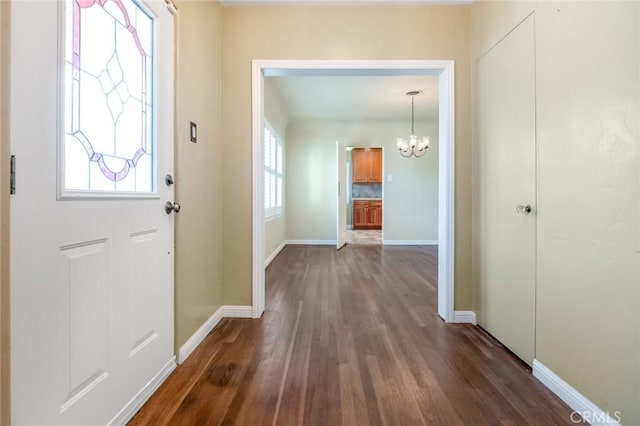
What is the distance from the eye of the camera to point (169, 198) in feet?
5.32

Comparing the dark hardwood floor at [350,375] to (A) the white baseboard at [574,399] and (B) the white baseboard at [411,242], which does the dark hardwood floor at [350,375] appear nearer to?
(A) the white baseboard at [574,399]

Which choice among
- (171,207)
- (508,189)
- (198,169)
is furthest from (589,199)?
(198,169)

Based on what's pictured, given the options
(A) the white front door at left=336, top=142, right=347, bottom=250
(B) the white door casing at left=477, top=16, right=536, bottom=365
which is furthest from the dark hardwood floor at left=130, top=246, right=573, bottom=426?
(A) the white front door at left=336, top=142, right=347, bottom=250

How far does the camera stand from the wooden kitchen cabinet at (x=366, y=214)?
905cm

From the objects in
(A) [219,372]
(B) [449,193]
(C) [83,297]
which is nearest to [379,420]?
(A) [219,372]

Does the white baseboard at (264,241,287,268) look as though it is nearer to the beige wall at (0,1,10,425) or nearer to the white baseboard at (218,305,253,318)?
the white baseboard at (218,305,253,318)

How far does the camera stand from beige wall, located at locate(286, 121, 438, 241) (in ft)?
20.3

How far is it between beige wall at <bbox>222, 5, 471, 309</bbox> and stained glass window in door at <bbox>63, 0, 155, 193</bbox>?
0.91 m

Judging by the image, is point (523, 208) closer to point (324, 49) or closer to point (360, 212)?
point (324, 49)

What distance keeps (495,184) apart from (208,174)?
74.7 inches

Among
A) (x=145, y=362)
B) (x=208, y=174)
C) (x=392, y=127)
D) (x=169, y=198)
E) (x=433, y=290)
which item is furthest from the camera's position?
(x=392, y=127)

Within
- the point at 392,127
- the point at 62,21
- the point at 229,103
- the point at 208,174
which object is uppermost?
the point at 392,127

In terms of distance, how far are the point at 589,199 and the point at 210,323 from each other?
7.27 ft

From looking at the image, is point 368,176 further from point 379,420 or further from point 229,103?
point 379,420
